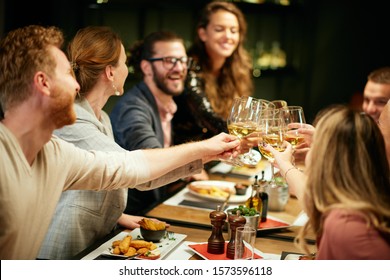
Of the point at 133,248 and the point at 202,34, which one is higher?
the point at 202,34

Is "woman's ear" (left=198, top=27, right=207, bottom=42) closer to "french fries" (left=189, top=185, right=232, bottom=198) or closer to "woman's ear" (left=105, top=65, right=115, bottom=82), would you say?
"french fries" (left=189, top=185, right=232, bottom=198)

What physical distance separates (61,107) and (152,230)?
2.26 feet

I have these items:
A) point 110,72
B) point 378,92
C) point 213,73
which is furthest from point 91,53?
point 213,73

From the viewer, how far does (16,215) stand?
1597mm

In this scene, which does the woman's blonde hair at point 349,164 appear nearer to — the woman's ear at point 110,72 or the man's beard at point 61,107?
Result: the man's beard at point 61,107

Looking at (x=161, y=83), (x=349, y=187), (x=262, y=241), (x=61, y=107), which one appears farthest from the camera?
A: (x=161, y=83)

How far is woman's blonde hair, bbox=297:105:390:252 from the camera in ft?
4.76

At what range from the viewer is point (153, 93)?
3.42 m

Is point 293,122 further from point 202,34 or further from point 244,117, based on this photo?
point 202,34

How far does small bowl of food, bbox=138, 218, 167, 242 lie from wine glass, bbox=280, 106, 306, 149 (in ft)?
1.95

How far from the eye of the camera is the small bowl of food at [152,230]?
213 centimetres

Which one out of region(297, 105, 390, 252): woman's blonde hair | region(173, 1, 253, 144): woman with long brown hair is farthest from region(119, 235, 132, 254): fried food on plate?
region(173, 1, 253, 144): woman with long brown hair
